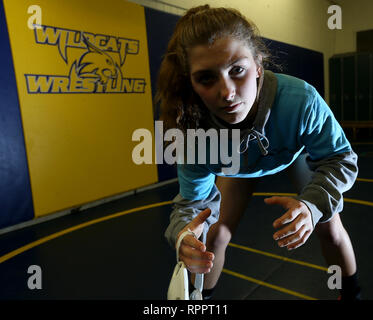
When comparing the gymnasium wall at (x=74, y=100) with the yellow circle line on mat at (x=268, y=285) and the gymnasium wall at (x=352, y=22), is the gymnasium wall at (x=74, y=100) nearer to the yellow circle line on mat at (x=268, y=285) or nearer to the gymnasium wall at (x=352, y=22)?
the yellow circle line on mat at (x=268, y=285)

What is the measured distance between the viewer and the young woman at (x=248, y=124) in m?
1.08

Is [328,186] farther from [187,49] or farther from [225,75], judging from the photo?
[187,49]

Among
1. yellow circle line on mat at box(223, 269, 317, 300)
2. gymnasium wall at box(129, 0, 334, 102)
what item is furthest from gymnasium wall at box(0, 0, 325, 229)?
yellow circle line on mat at box(223, 269, 317, 300)

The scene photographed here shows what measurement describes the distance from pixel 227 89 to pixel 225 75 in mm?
46

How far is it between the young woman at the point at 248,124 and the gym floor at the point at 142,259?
503mm

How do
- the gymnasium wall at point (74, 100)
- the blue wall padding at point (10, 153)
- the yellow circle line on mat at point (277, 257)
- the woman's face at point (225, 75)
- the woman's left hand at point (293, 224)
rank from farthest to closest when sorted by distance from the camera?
the gymnasium wall at point (74, 100)
the blue wall padding at point (10, 153)
the yellow circle line on mat at point (277, 257)
the woman's face at point (225, 75)
the woman's left hand at point (293, 224)

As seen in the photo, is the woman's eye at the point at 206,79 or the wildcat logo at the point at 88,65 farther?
the wildcat logo at the point at 88,65

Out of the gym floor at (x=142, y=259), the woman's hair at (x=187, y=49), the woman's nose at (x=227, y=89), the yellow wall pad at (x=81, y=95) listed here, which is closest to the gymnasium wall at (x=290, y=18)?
the yellow wall pad at (x=81, y=95)

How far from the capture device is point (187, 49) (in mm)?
1138

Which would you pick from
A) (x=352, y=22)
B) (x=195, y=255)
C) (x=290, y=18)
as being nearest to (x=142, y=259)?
(x=195, y=255)

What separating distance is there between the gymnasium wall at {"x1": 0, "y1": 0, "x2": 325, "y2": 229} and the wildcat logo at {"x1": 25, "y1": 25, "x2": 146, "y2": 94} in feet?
0.04

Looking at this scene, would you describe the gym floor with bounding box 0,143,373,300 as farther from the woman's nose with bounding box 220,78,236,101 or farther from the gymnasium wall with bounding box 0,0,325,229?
the woman's nose with bounding box 220,78,236,101

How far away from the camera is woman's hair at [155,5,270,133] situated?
1.09 metres
